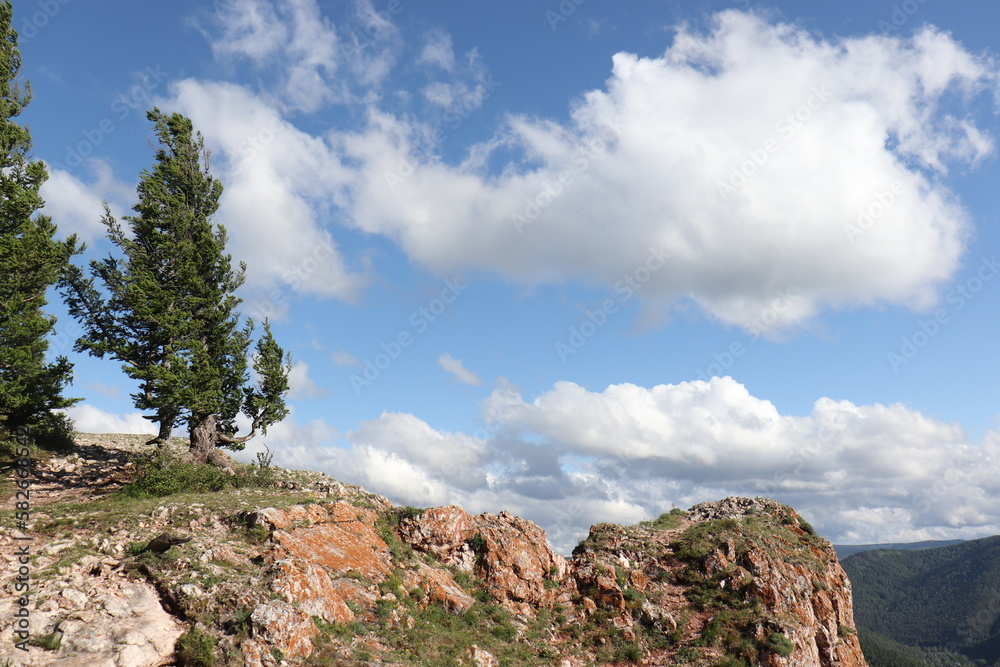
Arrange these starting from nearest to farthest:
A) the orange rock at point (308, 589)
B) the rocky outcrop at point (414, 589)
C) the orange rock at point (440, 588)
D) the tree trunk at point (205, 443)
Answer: the rocky outcrop at point (414, 589)
the orange rock at point (308, 589)
the orange rock at point (440, 588)
the tree trunk at point (205, 443)

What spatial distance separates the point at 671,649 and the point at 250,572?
1951 cm

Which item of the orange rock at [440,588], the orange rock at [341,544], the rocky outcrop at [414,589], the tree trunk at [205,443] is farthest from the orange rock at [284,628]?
the tree trunk at [205,443]

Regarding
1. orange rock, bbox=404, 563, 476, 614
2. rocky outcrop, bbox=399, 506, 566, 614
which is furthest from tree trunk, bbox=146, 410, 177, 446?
orange rock, bbox=404, 563, 476, 614

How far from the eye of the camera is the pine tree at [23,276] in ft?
86.9

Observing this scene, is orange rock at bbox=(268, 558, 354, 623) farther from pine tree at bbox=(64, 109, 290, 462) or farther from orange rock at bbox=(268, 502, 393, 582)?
pine tree at bbox=(64, 109, 290, 462)

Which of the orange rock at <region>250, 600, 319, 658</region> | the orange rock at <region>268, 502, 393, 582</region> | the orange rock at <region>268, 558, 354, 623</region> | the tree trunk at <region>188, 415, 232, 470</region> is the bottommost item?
the orange rock at <region>250, 600, 319, 658</region>

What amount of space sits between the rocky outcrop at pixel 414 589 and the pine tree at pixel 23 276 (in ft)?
29.4

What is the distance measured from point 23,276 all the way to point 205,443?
1330cm

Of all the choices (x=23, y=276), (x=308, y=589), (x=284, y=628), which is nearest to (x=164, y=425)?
(x=23, y=276)

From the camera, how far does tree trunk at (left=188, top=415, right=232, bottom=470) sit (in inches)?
1318

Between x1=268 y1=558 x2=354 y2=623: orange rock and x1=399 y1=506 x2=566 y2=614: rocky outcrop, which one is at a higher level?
x1=399 y1=506 x2=566 y2=614: rocky outcrop

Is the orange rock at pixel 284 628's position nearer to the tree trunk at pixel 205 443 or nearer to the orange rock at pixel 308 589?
the orange rock at pixel 308 589

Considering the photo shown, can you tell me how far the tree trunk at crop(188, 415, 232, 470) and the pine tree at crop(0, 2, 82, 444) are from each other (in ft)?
21.8

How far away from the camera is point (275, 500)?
84.3 feet
